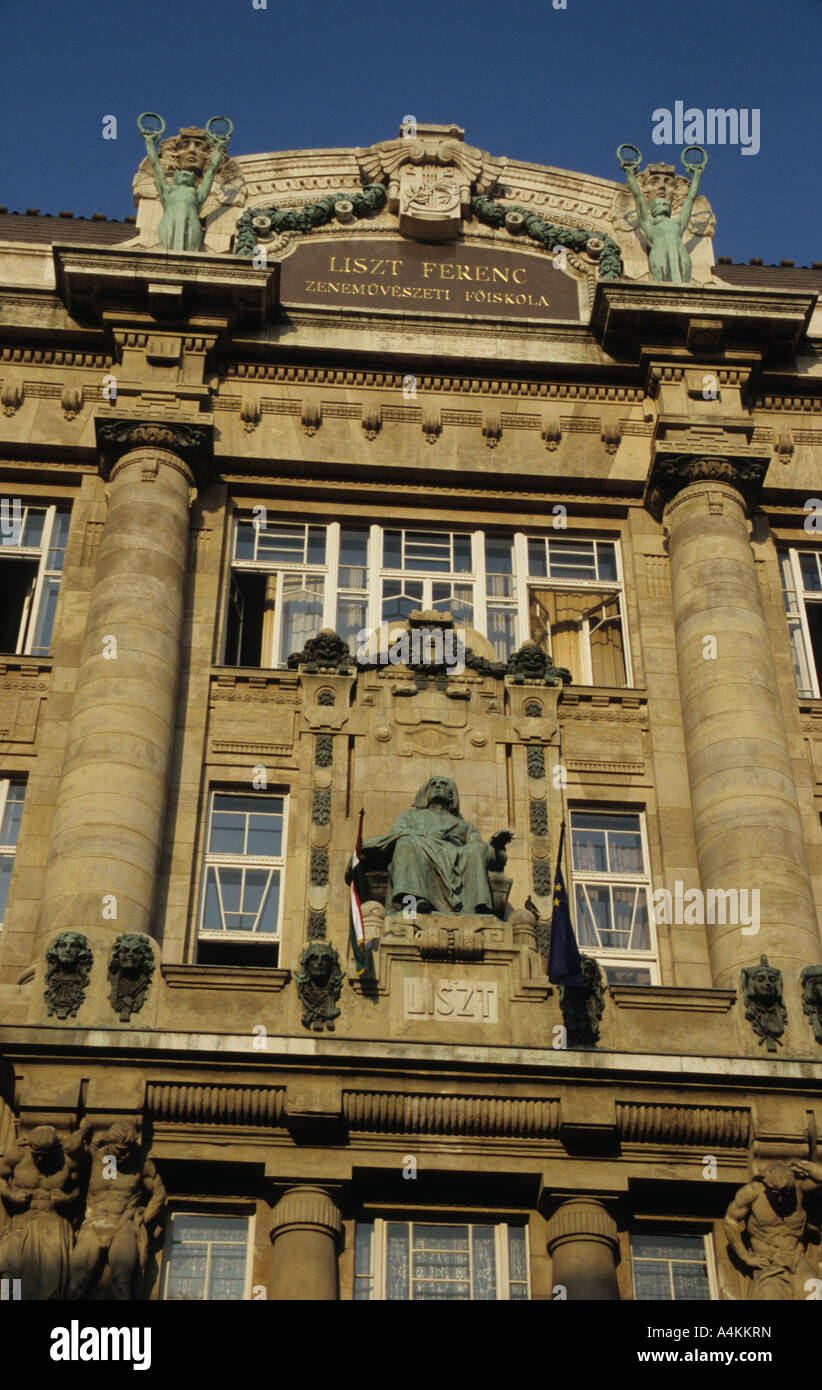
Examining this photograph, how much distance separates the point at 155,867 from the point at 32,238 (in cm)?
1284

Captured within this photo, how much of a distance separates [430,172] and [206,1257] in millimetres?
17431

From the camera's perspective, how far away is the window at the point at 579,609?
2497 cm

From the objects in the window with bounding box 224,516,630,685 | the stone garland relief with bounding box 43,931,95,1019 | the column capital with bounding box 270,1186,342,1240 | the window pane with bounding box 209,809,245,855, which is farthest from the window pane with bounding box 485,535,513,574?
the column capital with bounding box 270,1186,342,1240

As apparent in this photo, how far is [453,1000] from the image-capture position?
1869 centimetres

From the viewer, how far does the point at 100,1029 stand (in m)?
18.0

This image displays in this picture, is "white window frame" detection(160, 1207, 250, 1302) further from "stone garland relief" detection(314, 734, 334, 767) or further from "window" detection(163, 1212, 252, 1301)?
"stone garland relief" detection(314, 734, 334, 767)

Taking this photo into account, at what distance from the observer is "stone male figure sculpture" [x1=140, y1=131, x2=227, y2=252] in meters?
26.9

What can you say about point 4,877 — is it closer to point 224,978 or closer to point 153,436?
point 224,978

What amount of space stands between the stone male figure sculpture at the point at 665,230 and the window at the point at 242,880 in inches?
405

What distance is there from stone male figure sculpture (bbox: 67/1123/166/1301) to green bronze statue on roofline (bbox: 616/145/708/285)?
15.2 meters

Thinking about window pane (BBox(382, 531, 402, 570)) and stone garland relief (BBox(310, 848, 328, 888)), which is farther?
window pane (BBox(382, 531, 402, 570))

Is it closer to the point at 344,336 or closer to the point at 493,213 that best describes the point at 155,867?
the point at 344,336

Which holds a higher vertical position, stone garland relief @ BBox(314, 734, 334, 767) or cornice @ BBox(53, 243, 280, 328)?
cornice @ BBox(53, 243, 280, 328)
